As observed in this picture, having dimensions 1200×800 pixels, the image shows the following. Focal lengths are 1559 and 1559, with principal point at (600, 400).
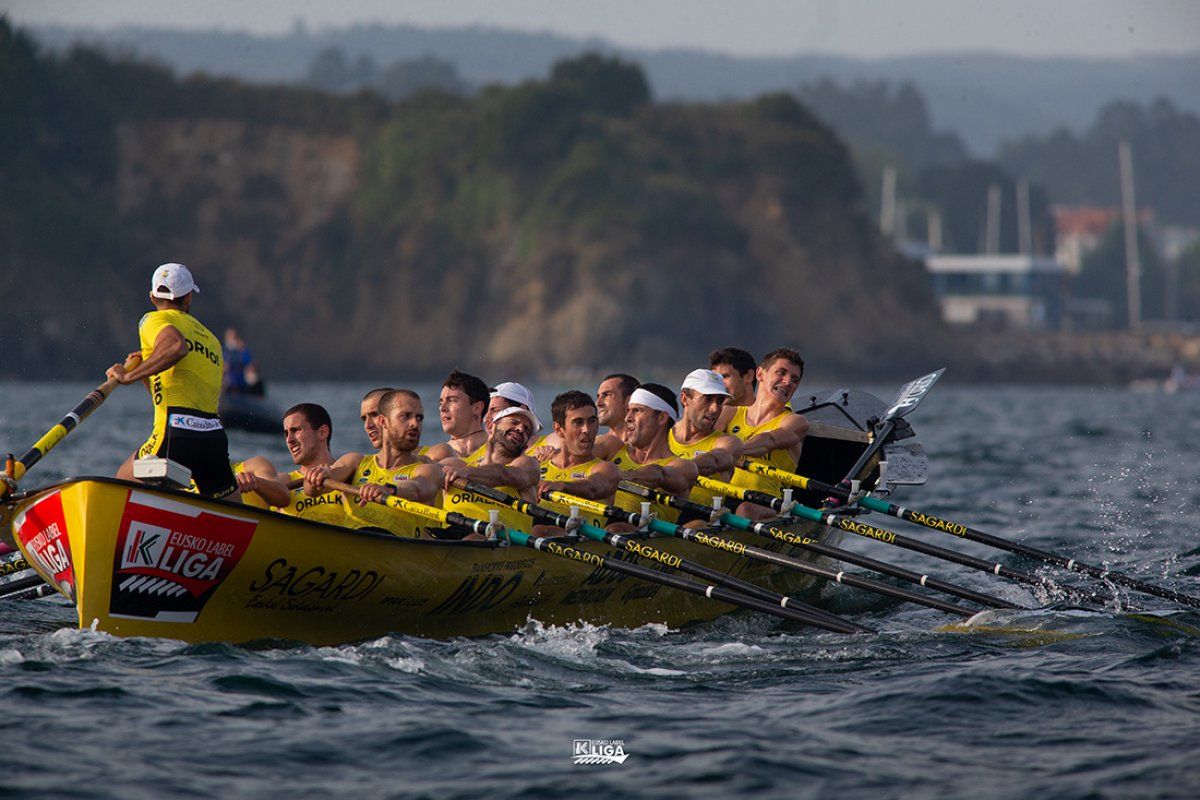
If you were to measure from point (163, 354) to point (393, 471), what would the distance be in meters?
1.70

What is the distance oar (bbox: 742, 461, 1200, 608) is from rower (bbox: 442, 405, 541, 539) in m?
2.99

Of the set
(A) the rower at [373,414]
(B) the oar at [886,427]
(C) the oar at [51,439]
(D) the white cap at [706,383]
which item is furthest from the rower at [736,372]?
(C) the oar at [51,439]

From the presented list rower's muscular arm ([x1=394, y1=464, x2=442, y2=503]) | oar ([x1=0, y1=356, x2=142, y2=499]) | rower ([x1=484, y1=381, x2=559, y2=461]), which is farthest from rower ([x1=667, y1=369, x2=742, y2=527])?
oar ([x1=0, y1=356, x2=142, y2=499])

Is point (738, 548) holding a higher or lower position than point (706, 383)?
lower

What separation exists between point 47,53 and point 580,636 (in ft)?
227

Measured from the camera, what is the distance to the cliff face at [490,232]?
76.8 meters

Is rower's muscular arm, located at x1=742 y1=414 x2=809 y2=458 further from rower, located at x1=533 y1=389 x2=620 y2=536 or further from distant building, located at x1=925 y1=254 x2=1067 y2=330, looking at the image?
distant building, located at x1=925 y1=254 x2=1067 y2=330

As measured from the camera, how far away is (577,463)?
1196 centimetres

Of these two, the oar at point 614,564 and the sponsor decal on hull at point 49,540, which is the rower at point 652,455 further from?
the sponsor decal on hull at point 49,540

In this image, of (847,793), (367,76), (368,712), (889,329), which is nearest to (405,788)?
(368,712)

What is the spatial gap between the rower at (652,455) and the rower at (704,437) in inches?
14.5

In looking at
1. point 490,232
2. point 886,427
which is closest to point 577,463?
point 886,427

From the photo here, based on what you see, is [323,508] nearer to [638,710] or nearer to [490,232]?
[638,710]

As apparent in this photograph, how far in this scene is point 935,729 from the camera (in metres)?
8.39
